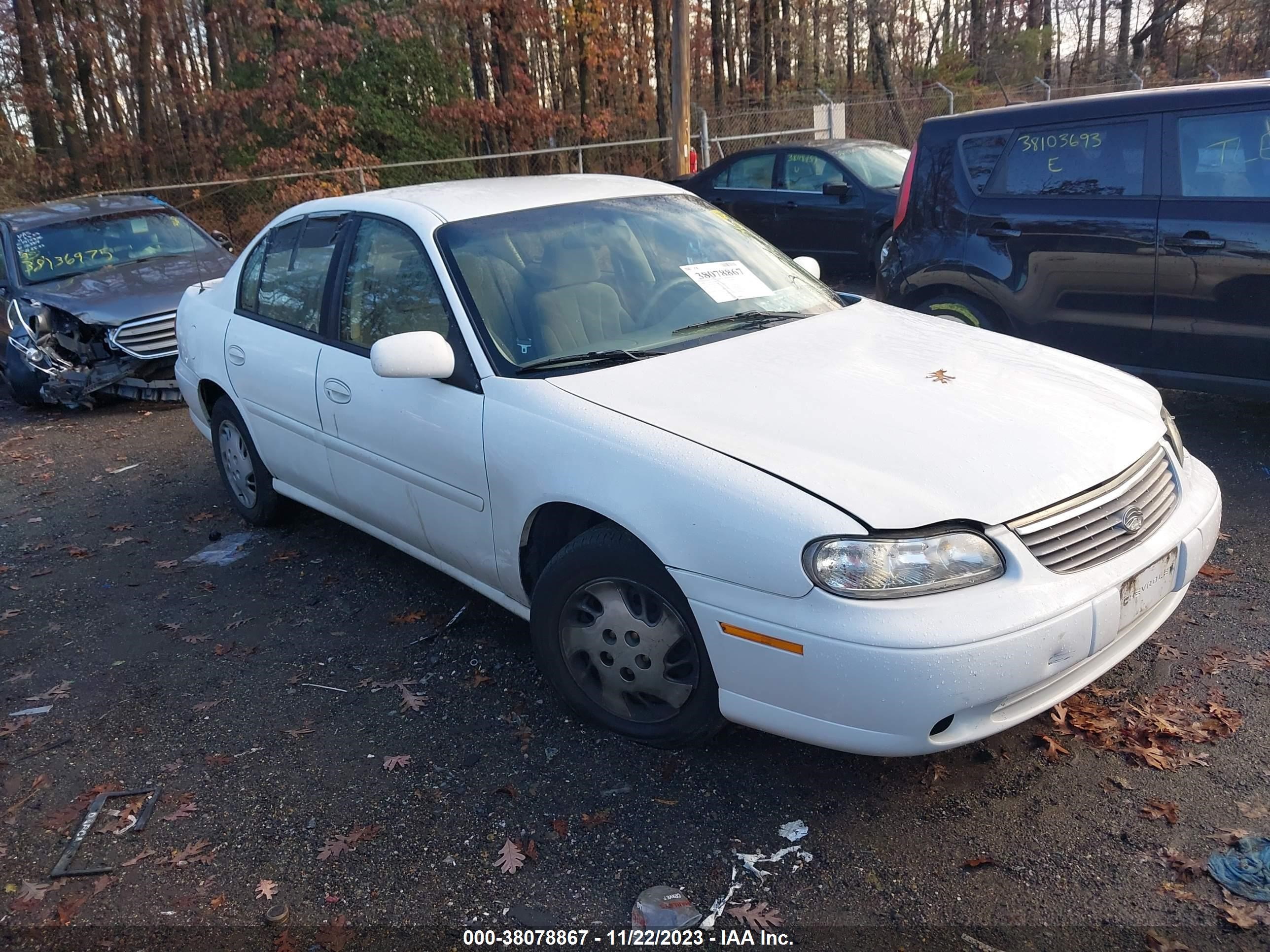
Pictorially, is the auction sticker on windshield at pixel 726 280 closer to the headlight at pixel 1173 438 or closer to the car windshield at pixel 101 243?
the headlight at pixel 1173 438

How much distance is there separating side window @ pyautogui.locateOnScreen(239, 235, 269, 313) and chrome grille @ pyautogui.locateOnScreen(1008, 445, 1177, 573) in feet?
12.7

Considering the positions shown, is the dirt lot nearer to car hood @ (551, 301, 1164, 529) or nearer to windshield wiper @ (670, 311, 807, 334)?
car hood @ (551, 301, 1164, 529)

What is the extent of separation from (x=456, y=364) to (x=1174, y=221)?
3.97 m

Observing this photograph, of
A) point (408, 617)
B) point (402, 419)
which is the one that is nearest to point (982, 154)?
point (402, 419)

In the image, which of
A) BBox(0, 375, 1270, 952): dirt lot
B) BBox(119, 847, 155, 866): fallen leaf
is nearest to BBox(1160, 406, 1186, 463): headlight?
BBox(0, 375, 1270, 952): dirt lot

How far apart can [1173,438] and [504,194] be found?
2.76 metres

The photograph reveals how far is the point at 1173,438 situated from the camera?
352cm

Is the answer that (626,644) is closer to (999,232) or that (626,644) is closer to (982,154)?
(999,232)

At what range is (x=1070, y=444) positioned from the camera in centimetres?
303

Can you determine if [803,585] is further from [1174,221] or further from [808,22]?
[808,22]

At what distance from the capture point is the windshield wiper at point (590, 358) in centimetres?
359

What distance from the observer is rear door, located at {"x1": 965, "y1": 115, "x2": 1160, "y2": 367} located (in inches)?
219

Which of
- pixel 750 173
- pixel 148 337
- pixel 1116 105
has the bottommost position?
pixel 148 337

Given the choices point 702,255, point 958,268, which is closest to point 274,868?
point 702,255
